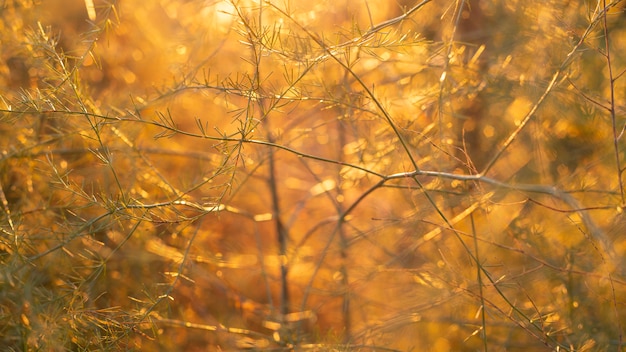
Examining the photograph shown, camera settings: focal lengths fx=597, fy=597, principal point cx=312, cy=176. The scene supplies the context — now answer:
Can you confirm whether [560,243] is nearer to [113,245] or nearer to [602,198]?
[602,198]

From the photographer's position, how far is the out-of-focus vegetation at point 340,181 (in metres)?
1.22

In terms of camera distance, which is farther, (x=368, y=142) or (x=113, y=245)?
(x=113, y=245)

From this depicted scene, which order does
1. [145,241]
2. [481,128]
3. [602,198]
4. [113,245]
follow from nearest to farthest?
[602,198] → [145,241] → [113,245] → [481,128]

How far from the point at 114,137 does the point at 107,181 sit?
0.70 ft

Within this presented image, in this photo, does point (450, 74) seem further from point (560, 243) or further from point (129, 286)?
point (129, 286)

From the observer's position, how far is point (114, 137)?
1443 mm

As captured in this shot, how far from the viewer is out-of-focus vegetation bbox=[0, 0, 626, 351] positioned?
122 cm

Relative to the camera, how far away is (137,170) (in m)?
1.44

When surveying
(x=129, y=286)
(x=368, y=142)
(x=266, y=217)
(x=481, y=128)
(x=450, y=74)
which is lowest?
(x=129, y=286)

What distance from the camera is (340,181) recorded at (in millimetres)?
1628

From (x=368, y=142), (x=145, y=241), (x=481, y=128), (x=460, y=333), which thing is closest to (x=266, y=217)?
(x=145, y=241)

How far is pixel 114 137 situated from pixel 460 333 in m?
1.03

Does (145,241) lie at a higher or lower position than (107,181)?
lower

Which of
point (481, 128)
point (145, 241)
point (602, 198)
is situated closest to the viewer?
point (602, 198)
